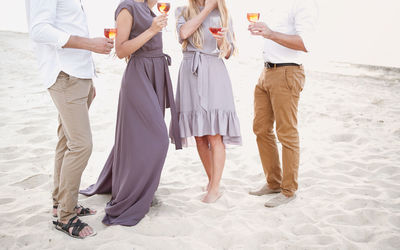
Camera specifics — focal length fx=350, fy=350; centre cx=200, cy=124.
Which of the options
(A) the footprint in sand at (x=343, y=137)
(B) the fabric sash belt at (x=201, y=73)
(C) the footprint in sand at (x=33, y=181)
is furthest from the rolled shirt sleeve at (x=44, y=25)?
(A) the footprint in sand at (x=343, y=137)

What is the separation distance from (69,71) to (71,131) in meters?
0.46

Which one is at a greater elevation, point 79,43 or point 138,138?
point 79,43

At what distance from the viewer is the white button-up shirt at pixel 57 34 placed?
7.91 feet

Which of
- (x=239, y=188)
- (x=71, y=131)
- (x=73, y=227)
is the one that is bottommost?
(x=239, y=188)

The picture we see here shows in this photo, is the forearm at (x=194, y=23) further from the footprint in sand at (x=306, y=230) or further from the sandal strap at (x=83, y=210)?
the footprint in sand at (x=306, y=230)

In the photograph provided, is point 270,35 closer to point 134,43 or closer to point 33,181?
point 134,43

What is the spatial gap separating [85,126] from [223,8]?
1.69 meters

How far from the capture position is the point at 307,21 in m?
3.15

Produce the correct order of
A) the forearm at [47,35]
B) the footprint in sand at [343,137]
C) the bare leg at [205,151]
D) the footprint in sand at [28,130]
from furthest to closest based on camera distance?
the footprint in sand at [343,137]
the footprint in sand at [28,130]
the bare leg at [205,151]
the forearm at [47,35]

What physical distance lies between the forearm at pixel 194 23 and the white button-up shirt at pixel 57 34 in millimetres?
932

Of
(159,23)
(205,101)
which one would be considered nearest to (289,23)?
(205,101)

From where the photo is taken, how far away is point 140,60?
3016 mm

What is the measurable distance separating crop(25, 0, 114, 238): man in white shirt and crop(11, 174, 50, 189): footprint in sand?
996 mm

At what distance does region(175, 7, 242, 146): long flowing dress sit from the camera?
3398 millimetres
